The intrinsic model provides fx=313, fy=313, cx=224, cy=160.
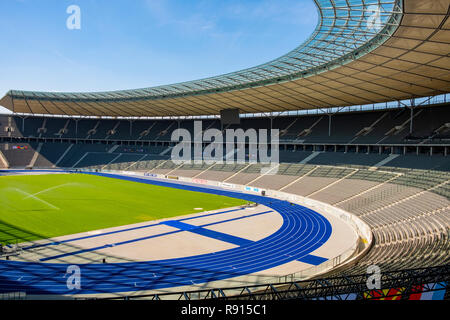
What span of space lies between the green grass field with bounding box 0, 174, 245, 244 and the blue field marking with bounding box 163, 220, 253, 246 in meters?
3.07

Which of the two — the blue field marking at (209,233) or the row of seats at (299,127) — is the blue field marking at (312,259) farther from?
the row of seats at (299,127)

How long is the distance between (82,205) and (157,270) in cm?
1977

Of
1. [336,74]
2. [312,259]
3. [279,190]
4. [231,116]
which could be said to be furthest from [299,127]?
[312,259]

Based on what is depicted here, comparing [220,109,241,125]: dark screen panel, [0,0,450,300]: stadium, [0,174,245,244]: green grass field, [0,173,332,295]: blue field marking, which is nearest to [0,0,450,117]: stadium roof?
[0,0,450,300]: stadium

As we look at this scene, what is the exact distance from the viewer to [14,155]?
7106 centimetres

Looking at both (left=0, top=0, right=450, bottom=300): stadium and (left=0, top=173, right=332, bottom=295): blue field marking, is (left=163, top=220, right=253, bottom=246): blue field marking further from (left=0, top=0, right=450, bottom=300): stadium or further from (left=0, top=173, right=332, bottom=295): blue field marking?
(left=0, top=173, right=332, bottom=295): blue field marking

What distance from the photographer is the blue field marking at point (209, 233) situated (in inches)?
893

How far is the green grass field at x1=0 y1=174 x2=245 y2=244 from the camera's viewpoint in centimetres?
2405

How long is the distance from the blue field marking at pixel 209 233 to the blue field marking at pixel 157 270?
0.99 m

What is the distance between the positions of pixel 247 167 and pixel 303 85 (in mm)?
20844

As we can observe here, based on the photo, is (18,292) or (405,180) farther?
(405,180)
